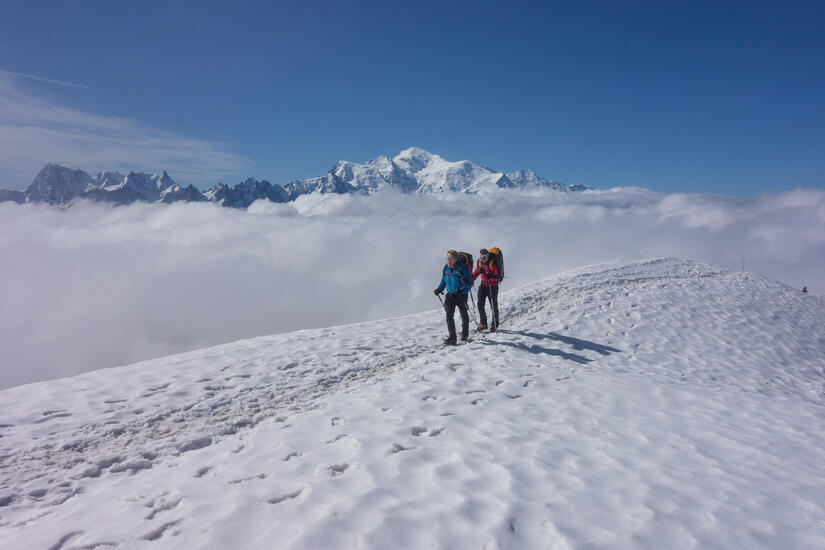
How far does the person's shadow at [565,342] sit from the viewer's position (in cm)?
1372

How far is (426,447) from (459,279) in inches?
315

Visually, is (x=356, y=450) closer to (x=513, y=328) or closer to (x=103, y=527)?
(x=103, y=527)

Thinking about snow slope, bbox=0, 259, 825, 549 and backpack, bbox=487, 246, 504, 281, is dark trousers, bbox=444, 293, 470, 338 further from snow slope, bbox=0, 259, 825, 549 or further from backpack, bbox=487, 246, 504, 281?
backpack, bbox=487, 246, 504, 281

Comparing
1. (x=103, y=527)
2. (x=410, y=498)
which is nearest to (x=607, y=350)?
(x=410, y=498)

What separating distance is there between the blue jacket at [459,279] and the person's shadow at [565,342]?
95.7 inches

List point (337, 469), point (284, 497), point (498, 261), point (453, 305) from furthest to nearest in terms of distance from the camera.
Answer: point (498, 261) → point (453, 305) → point (337, 469) → point (284, 497)

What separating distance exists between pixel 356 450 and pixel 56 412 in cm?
821

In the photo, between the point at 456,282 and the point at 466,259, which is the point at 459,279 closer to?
the point at 456,282

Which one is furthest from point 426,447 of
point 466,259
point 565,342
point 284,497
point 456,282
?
point 565,342

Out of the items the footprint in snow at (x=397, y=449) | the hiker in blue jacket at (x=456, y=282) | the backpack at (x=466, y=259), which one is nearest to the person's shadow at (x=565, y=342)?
the hiker in blue jacket at (x=456, y=282)

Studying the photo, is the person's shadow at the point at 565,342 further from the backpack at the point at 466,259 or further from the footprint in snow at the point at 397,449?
the footprint in snow at the point at 397,449

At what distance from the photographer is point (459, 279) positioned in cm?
1415

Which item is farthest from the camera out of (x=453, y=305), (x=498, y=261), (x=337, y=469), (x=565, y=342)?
(x=498, y=261)

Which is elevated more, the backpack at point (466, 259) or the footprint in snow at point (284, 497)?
the backpack at point (466, 259)
